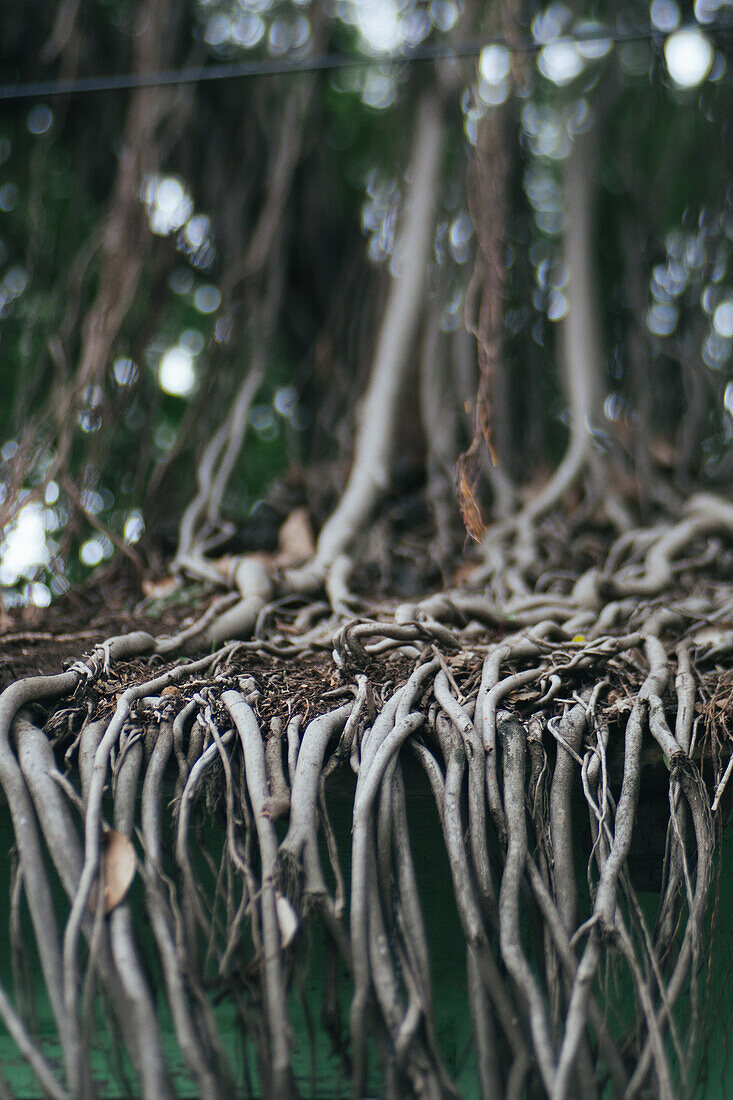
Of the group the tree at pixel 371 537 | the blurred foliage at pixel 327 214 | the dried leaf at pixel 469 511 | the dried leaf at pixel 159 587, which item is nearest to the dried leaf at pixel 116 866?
the tree at pixel 371 537

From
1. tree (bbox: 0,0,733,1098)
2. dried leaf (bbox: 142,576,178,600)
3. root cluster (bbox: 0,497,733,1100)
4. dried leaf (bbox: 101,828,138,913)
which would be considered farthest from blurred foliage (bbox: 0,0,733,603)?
dried leaf (bbox: 101,828,138,913)

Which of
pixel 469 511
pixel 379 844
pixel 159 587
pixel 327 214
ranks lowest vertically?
pixel 379 844

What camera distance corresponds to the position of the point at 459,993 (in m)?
1.40

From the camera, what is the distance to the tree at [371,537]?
43.4 inches

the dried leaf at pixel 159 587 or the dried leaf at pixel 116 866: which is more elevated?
the dried leaf at pixel 159 587

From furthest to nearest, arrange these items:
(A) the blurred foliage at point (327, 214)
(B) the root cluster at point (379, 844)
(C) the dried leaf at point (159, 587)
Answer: (A) the blurred foliage at point (327, 214)
(C) the dried leaf at point (159, 587)
(B) the root cluster at point (379, 844)

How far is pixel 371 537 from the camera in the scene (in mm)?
2506

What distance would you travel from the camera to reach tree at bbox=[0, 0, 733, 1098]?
1.10 m

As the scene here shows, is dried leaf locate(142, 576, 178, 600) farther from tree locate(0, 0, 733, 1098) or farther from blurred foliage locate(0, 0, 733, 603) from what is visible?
blurred foliage locate(0, 0, 733, 603)

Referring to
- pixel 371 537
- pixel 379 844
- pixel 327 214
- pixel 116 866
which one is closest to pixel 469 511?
pixel 379 844

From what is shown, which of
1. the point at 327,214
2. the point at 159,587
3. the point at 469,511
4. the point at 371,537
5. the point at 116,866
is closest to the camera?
the point at 116,866

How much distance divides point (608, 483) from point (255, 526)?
46.7 inches

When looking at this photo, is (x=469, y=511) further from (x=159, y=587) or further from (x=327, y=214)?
(x=327, y=214)

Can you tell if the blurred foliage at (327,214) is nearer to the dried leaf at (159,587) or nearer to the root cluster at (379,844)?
the dried leaf at (159,587)
